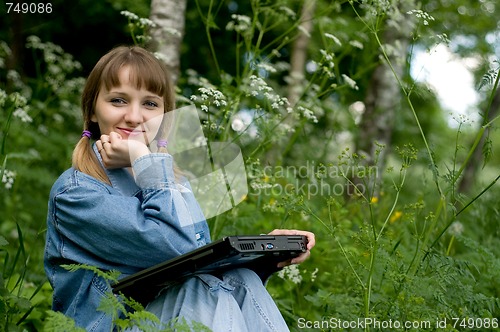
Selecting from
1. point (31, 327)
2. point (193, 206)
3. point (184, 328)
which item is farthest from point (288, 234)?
point (31, 327)

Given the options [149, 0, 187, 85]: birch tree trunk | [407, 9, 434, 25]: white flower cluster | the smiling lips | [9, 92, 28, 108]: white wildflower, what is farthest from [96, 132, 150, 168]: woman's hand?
[149, 0, 187, 85]: birch tree trunk

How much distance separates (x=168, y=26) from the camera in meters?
4.49

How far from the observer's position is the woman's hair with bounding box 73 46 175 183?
Result: 2.60 meters

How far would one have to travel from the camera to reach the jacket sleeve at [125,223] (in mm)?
2203

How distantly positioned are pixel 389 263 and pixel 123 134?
1.12 metres

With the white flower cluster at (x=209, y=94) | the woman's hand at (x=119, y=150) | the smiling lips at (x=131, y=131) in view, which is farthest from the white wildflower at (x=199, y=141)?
the woman's hand at (x=119, y=150)

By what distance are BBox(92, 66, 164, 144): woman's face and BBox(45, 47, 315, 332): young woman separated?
17 mm

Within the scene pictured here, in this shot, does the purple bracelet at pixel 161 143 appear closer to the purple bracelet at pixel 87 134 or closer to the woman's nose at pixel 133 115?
the woman's nose at pixel 133 115

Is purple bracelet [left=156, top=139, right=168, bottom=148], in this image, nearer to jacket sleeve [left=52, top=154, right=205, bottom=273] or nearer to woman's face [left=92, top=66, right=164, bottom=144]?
woman's face [left=92, top=66, right=164, bottom=144]

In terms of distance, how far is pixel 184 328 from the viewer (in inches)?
72.9

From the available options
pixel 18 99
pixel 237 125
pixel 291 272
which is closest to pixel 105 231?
pixel 291 272

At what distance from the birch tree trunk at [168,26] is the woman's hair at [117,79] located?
1715 millimetres

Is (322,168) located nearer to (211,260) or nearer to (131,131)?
(131,131)

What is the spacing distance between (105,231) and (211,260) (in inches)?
15.0
